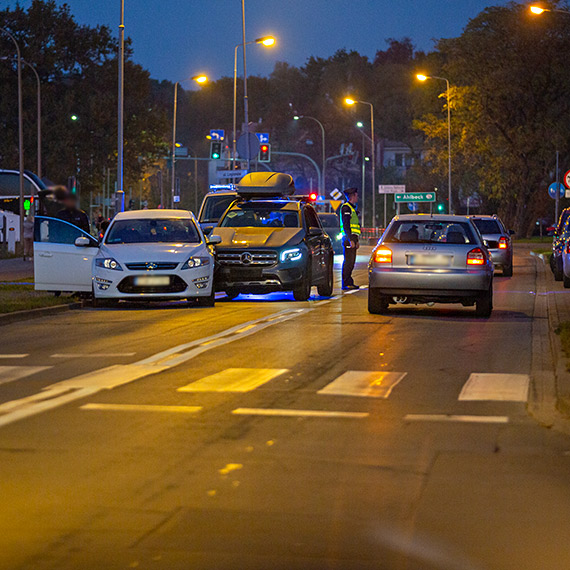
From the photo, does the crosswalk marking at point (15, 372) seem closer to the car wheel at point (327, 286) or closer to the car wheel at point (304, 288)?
the car wheel at point (304, 288)

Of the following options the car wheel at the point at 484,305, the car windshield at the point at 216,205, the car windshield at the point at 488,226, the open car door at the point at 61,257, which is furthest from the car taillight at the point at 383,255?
the car windshield at the point at 488,226

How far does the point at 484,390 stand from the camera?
33.6 ft

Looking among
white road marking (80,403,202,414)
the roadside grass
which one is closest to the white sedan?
the roadside grass

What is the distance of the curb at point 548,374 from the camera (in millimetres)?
8930

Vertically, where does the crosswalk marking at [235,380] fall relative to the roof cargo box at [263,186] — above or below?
below

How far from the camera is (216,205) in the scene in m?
28.8

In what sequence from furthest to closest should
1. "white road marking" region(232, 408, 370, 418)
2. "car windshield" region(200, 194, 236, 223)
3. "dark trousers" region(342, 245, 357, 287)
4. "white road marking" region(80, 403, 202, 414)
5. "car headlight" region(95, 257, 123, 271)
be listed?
1. "car windshield" region(200, 194, 236, 223)
2. "dark trousers" region(342, 245, 357, 287)
3. "car headlight" region(95, 257, 123, 271)
4. "white road marking" region(80, 403, 202, 414)
5. "white road marking" region(232, 408, 370, 418)

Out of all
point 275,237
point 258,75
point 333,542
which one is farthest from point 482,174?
point 258,75

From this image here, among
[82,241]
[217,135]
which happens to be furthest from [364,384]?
[217,135]

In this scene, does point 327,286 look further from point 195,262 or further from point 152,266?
point 152,266

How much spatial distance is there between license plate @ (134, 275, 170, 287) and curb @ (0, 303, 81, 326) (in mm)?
1554

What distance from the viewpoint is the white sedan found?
19453mm

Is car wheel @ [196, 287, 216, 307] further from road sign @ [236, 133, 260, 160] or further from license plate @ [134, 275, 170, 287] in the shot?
road sign @ [236, 133, 260, 160]

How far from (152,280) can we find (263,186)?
6818mm
